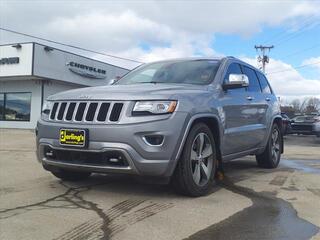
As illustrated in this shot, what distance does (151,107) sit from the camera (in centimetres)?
540

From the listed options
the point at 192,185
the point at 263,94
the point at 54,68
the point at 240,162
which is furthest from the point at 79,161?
the point at 54,68

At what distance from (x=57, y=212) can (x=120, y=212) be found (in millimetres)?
634

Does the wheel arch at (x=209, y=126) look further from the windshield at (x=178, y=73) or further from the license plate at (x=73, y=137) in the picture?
the license plate at (x=73, y=137)

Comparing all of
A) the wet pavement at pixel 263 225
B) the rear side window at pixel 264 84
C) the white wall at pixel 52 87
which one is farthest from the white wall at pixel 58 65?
the wet pavement at pixel 263 225

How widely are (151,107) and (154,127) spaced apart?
0.23m

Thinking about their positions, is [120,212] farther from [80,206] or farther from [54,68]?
[54,68]

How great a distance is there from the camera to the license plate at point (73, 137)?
5492mm

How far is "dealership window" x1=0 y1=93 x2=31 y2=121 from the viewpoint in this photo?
30047 millimetres

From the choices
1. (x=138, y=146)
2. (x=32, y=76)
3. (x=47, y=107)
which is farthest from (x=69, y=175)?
(x=32, y=76)

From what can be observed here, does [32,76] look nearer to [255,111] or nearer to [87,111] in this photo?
A: [255,111]

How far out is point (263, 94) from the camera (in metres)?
8.48

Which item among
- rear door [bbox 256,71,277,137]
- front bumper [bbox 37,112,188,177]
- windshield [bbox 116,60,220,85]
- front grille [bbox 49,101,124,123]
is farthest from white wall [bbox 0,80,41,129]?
front bumper [bbox 37,112,188,177]

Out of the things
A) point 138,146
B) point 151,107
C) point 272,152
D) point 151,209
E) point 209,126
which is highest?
point 151,107

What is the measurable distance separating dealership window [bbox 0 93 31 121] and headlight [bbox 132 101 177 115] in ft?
84.0
